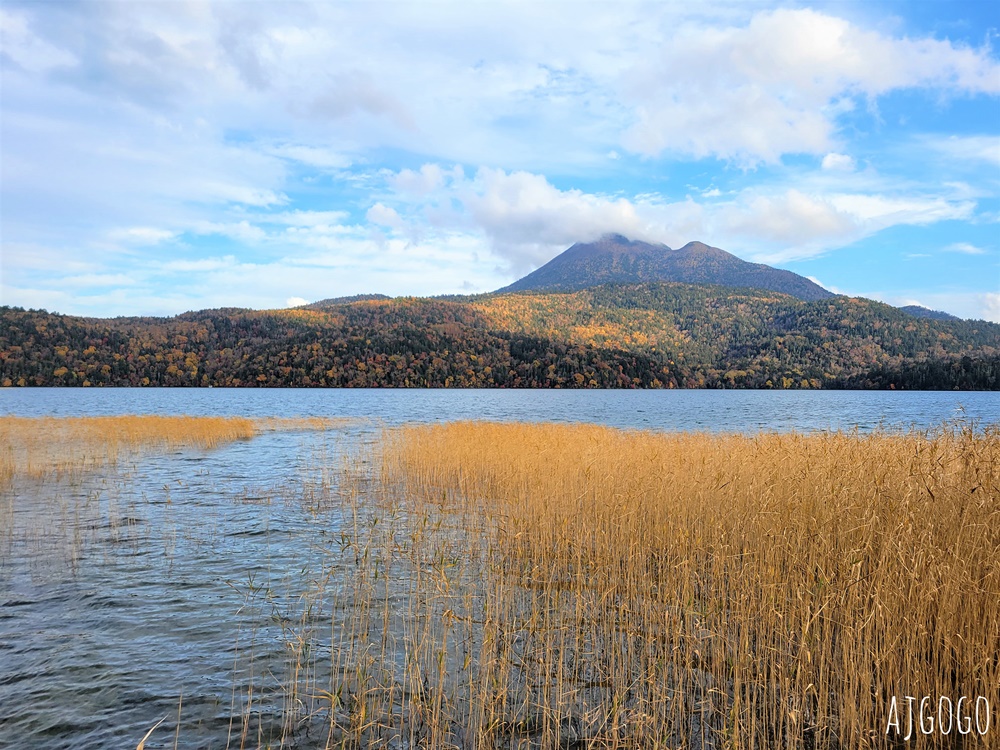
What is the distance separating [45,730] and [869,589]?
745 centimetres

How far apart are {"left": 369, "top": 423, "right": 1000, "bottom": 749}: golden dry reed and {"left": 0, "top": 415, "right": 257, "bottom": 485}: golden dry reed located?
645 inches

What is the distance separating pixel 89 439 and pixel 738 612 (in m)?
29.2

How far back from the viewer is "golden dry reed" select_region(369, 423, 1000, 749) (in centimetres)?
463

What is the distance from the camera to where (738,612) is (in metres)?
5.91

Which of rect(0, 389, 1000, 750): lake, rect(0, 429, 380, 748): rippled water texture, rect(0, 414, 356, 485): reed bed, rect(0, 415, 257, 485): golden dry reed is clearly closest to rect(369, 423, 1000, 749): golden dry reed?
rect(0, 389, 1000, 750): lake

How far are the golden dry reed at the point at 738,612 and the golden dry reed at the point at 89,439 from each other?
16.4 m

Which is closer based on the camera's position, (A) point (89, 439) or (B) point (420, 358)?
(A) point (89, 439)

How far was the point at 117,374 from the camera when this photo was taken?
13612 centimetres

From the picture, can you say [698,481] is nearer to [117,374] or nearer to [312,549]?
[312,549]

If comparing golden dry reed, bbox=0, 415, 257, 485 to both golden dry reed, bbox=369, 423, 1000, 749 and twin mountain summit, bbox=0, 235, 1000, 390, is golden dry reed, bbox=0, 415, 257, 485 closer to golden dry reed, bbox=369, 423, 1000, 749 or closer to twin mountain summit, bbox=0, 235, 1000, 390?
golden dry reed, bbox=369, 423, 1000, 749

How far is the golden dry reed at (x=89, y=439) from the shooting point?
61.2 ft

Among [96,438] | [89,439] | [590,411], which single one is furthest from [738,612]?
[590,411]

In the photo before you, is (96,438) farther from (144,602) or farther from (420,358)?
(420,358)

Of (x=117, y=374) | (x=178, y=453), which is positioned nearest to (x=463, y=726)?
(x=178, y=453)
